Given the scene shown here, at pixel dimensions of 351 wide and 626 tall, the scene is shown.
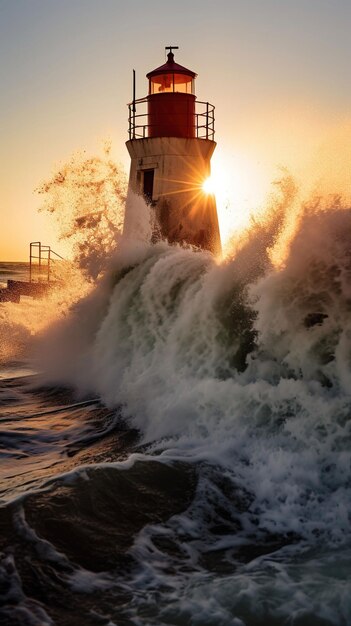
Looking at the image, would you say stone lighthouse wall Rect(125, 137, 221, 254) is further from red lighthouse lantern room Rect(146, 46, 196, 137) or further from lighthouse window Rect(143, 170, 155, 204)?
red lighthouse lantern room Rect(146, 46, 196, 137)

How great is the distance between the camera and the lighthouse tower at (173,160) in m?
14.0

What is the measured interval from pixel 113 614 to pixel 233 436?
246cm

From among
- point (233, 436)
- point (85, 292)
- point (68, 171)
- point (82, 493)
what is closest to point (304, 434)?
point (233, 436)

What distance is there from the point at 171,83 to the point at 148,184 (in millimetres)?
2375

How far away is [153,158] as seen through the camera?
1427cm

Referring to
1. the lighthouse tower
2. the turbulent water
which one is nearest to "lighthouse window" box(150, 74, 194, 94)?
the lighthouse tower

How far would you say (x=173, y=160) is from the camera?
557 inches

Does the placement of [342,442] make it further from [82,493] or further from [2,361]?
[2,361]

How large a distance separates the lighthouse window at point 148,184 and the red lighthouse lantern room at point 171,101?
939 mm

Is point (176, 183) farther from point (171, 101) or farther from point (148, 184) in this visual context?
point (171, 101)

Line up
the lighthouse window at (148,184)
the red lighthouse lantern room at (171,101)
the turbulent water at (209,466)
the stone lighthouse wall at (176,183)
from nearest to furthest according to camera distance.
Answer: the turbulent water at (209,466) → the red lighthouse lantern room at (171,101) → the stone lighthouse wall at (176,183) → the lighthouse window at (148,184)

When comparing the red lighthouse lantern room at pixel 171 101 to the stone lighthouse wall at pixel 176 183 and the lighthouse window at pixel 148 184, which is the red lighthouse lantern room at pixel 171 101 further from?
the lighthouse window at pixel 148 184

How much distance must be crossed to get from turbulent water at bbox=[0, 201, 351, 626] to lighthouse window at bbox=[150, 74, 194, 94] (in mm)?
6776

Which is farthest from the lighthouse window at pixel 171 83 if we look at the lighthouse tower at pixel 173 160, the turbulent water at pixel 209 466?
the turbulent water at pixel 209 466
